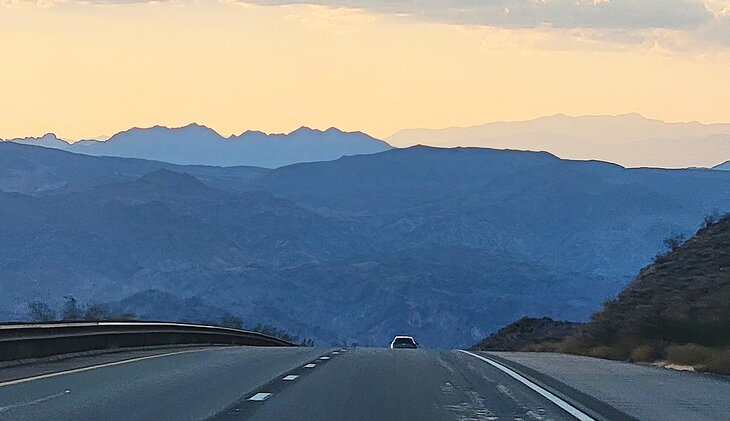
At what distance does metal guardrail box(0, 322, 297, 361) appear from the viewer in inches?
862

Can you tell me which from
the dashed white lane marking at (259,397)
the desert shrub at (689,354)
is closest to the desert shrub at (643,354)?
the desert shrub at (689,354)

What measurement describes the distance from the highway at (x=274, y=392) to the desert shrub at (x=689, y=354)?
331 centimetres

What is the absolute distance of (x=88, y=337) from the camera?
86.2 feet

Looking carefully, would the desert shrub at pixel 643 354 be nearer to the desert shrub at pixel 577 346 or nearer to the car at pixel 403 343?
the desert shrub at pixel 577 346

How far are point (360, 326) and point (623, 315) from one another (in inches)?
6275

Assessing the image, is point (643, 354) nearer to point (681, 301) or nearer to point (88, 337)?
point (681, 301)

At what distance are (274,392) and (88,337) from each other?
915cm

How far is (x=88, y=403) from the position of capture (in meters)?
16.1

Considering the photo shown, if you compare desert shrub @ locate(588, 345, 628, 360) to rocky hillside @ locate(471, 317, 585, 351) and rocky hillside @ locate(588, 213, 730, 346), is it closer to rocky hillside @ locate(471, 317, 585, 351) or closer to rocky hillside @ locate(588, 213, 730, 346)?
rocky hillside @ locate(588, 213, 730, 346)

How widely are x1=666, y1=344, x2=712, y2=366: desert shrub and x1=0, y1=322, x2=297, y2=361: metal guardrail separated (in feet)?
36.5

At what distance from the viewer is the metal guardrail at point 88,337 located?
21891 mm

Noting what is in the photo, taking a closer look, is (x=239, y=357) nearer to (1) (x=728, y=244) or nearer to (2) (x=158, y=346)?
(2) (x=158, y=346)

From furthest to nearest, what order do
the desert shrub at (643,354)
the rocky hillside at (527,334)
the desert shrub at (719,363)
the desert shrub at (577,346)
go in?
the rocky hillside at (527,334)
the desert shrub at (577,346)
the desert shrub at (643,354)
the desert shrub at (719,363)

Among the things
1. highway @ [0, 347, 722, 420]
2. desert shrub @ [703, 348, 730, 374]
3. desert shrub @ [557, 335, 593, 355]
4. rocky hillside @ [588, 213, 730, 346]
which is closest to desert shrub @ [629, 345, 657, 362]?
rocky hillside @ [588, 213, 730, 346]
